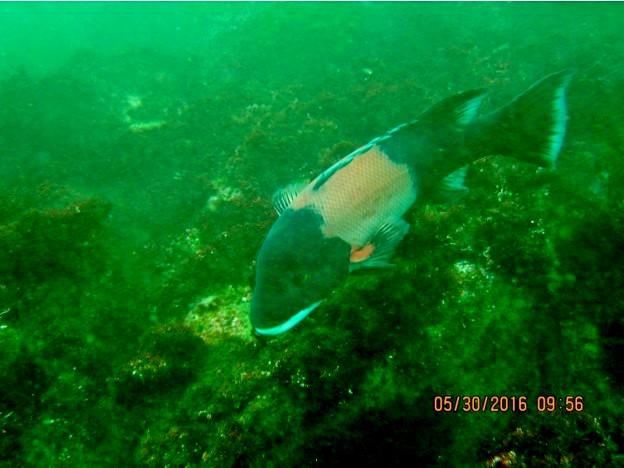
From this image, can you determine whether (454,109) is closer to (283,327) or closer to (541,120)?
(541,120)

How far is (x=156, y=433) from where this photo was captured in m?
2.83

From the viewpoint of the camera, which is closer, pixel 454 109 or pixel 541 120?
pixel 541 120

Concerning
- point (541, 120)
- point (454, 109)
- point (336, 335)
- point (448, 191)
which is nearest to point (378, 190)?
point (448, 191)

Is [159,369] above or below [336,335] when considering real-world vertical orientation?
below

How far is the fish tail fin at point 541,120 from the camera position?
320 centimetres

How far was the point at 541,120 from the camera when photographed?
3.23 meters

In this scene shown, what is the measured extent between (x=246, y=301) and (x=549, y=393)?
3.18 meters

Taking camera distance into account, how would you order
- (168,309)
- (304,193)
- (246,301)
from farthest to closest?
(168,309) → (246,301) → (304,193)

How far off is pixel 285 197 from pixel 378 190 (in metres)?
1.02

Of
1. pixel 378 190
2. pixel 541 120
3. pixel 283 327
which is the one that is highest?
pixel 541 120

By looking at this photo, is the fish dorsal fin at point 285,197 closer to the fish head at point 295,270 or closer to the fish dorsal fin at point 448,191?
the fish head at point 295,270

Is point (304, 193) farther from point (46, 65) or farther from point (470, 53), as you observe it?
point (46, 65)

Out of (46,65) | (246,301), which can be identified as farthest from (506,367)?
(46,65)

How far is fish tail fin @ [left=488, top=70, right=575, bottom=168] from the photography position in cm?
320
